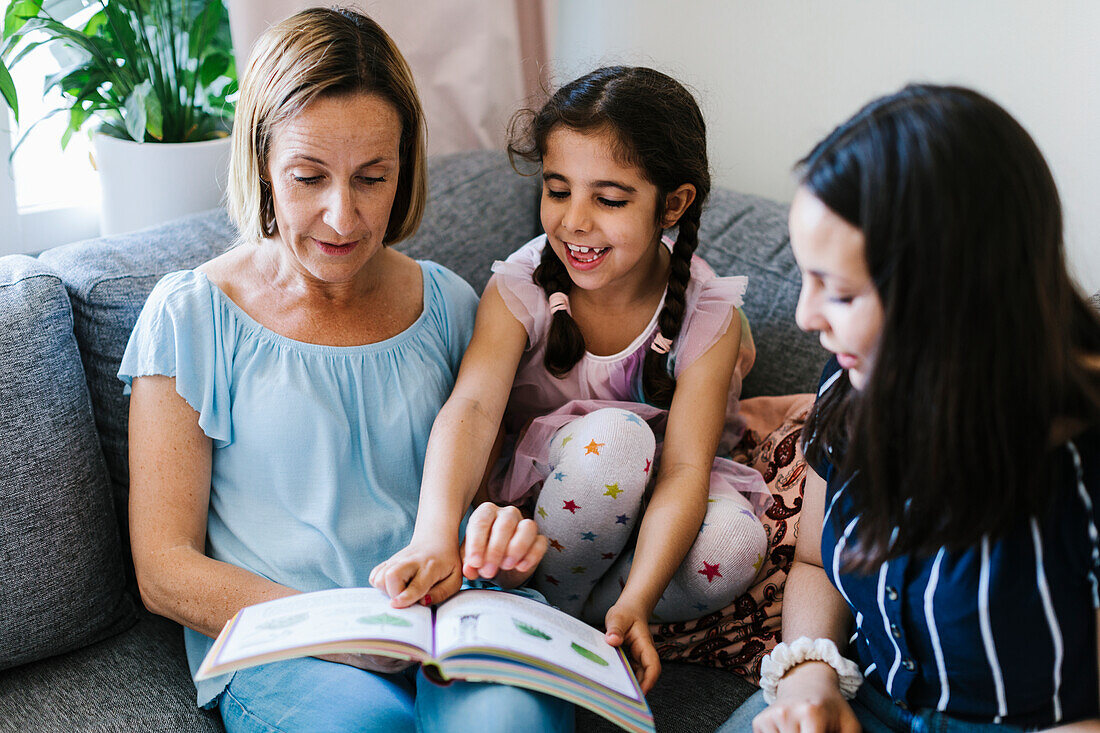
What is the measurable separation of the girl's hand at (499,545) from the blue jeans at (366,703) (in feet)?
0.43

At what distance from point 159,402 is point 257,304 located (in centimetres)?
19

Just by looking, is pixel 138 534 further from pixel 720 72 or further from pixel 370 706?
pixel 720 72

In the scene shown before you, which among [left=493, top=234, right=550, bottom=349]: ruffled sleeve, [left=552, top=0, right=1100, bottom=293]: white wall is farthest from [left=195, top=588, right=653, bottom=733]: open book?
[left=552, top=0, right=1100, bottom=293]: white wall

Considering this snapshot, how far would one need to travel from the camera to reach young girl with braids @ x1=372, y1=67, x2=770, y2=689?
119 centimetres

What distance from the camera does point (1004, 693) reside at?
841 millimetres

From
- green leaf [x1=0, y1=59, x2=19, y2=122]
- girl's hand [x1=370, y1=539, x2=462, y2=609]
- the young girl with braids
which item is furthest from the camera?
green leaf [x1=0, y1=59, x2=19, y2=122]

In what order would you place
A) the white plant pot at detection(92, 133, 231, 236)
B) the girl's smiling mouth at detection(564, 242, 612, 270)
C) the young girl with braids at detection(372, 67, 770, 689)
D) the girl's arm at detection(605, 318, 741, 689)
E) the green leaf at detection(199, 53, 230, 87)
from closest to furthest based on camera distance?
the girl's arm at detection(605, 318, 741, 689) < the young girl with braids at detection(372, 67, 770, 689) < the girl's smiling mouth at detection(564, 242, 612, 270) < the white plant pot at detection(92, 133, 231, 236) < the green leaf at detection(199, 53, 230, 87)

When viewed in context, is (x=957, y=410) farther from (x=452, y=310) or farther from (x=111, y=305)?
(x=111, y=305)

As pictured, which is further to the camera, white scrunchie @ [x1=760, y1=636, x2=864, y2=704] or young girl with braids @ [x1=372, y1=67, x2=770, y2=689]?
young girl with braids @ [x1=372, y1=67, x2=770, y2=689]

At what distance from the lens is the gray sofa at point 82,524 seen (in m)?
1.13

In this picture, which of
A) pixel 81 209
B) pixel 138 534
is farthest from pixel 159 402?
pixel 81 209

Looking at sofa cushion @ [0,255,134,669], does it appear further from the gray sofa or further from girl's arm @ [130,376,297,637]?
girl's arm @ [130,376,297,637]

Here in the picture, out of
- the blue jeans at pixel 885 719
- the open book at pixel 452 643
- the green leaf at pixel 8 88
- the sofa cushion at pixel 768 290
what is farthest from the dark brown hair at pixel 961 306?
the green leaf at pixel 8 88

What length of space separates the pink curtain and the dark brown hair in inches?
51.7
